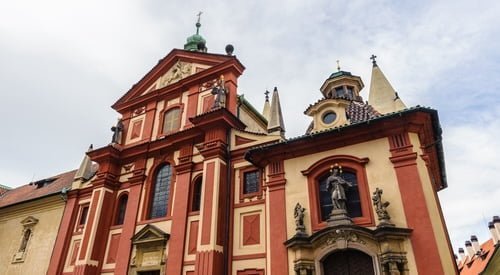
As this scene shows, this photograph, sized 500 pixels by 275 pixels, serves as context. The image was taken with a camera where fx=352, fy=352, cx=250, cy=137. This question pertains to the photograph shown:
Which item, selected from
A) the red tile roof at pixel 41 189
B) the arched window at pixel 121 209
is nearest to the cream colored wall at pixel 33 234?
the red tile roof at pixel 41 189

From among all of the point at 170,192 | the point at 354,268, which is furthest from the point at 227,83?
the point at 354,268

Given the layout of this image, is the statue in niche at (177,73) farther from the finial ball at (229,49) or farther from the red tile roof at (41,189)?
the red tile roof at (41,189)

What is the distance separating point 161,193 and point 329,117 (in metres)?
8.54

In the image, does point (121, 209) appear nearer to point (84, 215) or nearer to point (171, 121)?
point (84, 215)

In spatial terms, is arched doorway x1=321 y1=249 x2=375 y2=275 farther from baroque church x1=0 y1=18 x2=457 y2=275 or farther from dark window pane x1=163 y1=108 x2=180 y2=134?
dark window pane x1=163 y1=108 x2=180 y2=134

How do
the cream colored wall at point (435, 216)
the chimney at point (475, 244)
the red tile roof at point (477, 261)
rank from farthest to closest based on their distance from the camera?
the chimney at point (475, 244) < the red tile roof at point (477, 261) < the cream colored wall at point (435, 216)

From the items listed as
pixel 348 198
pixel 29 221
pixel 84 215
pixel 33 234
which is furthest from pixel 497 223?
pixel 29 221

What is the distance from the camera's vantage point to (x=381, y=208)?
34.3 ft

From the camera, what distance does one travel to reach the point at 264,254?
12242 mm

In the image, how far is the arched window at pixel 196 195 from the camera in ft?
48.9

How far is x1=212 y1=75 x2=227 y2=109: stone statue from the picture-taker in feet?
52.7

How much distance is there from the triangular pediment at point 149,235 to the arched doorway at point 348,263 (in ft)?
22.6

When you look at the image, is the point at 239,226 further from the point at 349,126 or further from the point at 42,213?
the point at 42,213

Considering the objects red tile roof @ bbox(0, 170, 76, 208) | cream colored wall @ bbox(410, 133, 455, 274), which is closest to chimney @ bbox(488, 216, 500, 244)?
cream colored wall @ bbox(410, 133, 455, 274)
